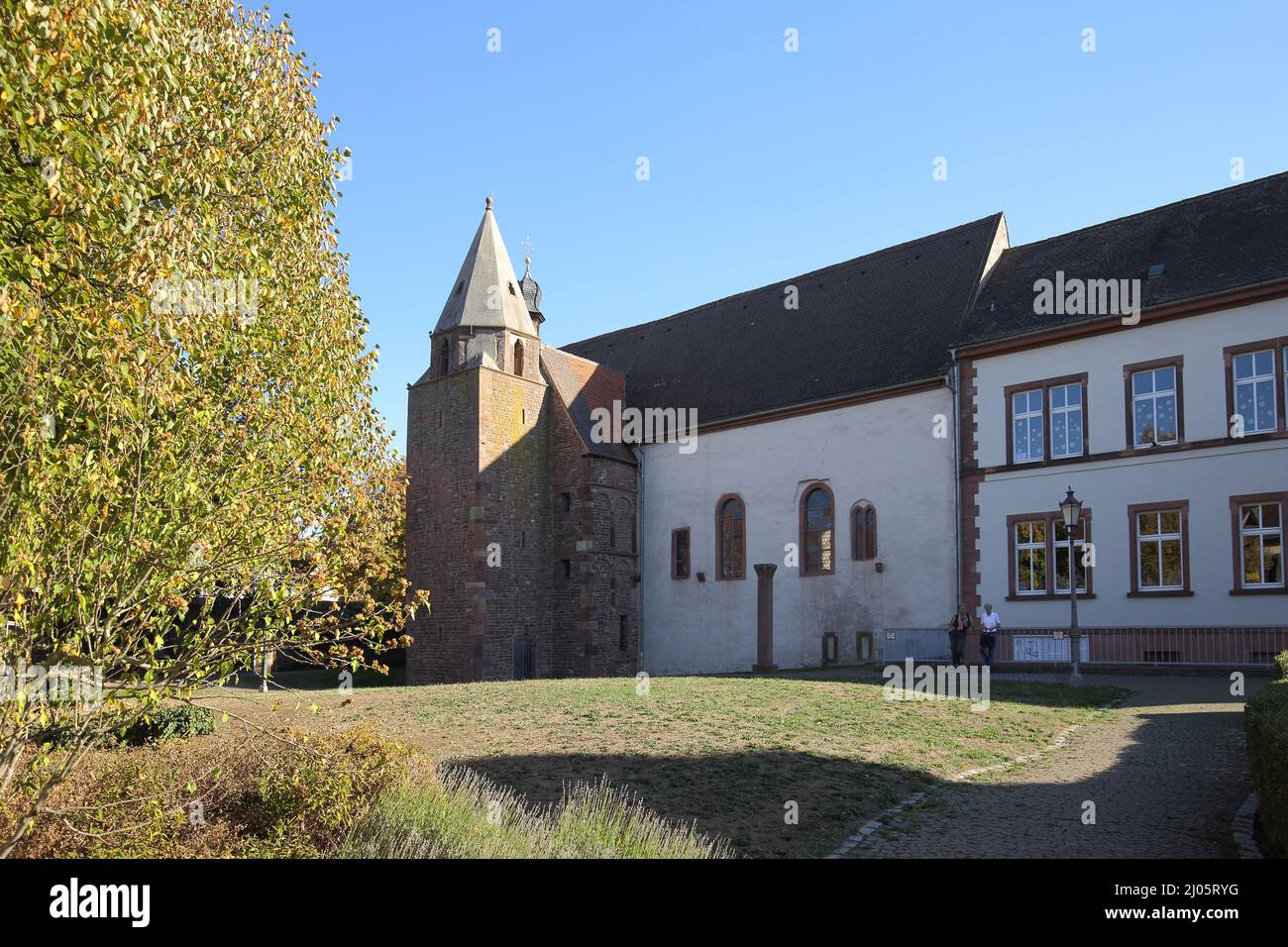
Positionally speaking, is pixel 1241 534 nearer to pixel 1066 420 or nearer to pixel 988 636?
pixel 1066 420

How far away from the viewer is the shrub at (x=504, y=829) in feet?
24.1

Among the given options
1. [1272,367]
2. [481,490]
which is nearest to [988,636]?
[1272,367]

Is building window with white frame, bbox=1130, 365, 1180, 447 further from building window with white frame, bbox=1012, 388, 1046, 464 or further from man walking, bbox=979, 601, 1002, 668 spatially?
man walking, bbox=979, 601, 1002, 668

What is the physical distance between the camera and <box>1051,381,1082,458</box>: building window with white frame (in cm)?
2645

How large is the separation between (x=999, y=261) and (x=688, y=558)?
45.5 feet

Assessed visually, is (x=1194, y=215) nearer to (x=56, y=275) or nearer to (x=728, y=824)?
(x=728, y=824)

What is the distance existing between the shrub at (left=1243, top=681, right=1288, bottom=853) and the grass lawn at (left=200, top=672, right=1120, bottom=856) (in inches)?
129

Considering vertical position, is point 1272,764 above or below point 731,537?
below

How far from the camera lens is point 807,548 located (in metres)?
32.3

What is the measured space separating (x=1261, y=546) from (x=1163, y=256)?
798 centimetres

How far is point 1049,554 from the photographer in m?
26.1

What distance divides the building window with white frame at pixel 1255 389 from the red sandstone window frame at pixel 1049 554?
406 cm

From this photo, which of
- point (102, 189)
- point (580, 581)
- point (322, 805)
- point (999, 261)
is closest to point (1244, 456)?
point (999, 261)
